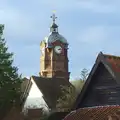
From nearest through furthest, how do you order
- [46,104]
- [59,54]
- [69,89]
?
[69,89] → [46,104] → [59,54]

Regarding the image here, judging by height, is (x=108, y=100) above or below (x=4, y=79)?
below

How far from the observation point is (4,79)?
41562mm

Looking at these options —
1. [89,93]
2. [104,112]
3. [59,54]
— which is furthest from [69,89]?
[59,54]

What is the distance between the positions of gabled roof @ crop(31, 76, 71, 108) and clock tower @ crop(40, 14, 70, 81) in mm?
25887

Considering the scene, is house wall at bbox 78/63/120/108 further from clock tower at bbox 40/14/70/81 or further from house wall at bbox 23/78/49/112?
clock tower at bbox 40/14/70/81

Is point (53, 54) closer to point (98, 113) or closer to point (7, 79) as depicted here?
point (7, 79)

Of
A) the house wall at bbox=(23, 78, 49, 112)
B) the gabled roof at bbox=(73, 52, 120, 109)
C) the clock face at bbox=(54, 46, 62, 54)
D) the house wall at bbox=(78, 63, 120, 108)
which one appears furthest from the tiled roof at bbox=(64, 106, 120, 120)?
the clock face at bbox=(54, 46, 62, 54)

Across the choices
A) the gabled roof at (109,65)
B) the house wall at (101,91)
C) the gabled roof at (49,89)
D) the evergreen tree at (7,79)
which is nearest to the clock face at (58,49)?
the gabled roof at (49,89)

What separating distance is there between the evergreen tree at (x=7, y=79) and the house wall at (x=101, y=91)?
681 inches

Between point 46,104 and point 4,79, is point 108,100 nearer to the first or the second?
point 4,79

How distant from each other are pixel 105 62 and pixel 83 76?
39416 mm

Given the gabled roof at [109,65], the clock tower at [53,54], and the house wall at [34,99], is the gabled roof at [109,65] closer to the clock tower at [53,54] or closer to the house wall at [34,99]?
the house wall at [34,99]

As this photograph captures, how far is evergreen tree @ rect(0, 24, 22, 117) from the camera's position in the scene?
41.1 meters

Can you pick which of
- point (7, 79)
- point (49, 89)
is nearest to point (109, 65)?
point (7, 79)
